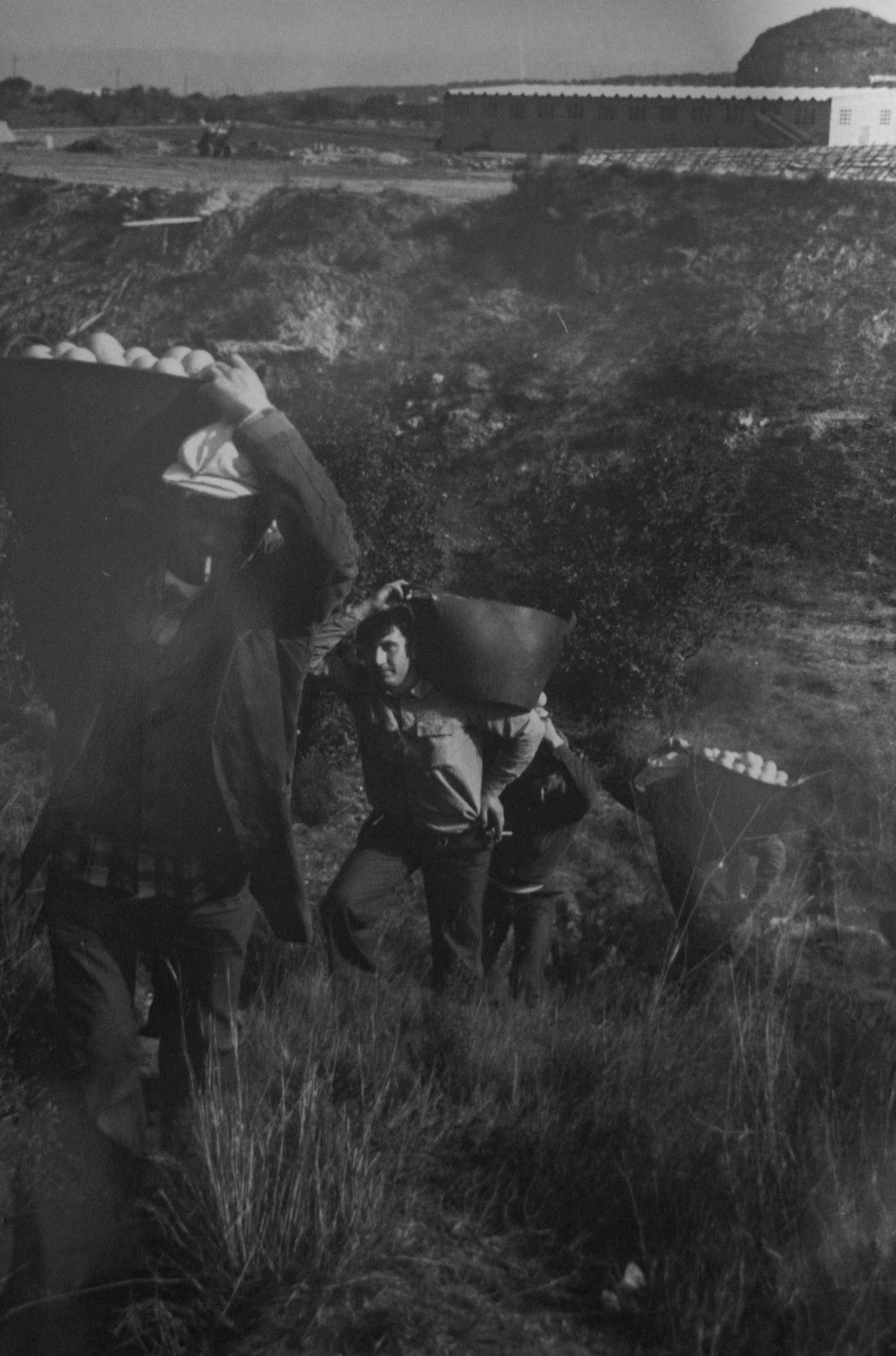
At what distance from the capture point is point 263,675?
3.10 meters

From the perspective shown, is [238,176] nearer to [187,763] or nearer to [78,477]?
[78,477]

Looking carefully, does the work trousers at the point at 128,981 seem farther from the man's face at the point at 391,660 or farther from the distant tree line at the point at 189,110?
the distant tree line at the point at 189,110

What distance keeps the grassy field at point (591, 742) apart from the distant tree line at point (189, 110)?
7.78ft

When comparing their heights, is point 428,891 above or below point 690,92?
below

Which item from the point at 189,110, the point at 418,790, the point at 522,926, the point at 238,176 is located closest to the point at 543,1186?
the point at 418,790

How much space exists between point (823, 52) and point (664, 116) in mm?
5124

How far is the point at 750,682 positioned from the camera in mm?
7668

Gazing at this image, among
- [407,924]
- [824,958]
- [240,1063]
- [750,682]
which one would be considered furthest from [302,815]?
[240,1063]

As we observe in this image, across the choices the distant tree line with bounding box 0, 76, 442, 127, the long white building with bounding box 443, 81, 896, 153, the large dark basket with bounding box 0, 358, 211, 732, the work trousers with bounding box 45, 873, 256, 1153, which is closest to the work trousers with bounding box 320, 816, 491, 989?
the work trousers with bounding box 45, 873, 256, 1153

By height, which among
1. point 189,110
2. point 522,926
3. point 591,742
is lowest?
point 591,742

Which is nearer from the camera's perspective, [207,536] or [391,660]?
[207,536]

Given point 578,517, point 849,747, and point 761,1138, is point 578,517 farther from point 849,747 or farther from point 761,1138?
point 761,1138

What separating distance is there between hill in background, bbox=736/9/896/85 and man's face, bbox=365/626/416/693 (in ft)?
13.7

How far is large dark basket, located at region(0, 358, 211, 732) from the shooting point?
314cm
